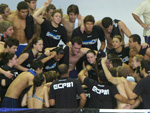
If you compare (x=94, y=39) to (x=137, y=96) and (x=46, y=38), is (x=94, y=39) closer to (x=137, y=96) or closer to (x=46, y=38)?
(x=46, y=38)

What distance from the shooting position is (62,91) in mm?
6895

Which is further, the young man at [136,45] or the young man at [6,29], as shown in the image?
the young man at [136,45]

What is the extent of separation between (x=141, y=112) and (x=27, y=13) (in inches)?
170

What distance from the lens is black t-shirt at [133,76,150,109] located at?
655 cm

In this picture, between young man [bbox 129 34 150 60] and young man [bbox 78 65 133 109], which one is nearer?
young man [bbox 78 65 133 109]

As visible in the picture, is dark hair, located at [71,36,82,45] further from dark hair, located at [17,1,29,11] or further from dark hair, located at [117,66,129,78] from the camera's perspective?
dark hair, located at [117,66,129,78]

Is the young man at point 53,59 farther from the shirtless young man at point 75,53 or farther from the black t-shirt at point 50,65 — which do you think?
the shirtless young man at point 75,53

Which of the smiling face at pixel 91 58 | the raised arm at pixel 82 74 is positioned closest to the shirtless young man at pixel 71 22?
the smiling face at pixel 91 58

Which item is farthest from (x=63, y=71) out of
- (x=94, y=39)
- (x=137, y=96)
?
(x=94, y=39)

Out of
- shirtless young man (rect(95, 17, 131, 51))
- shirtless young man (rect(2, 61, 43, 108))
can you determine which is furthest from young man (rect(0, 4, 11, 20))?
shirtless young man (rect(2, 61, 43, 108))

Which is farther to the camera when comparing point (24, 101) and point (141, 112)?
point (24, 101)

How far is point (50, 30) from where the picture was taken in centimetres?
905

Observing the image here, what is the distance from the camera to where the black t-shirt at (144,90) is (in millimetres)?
6547

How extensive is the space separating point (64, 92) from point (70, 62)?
221 cm
